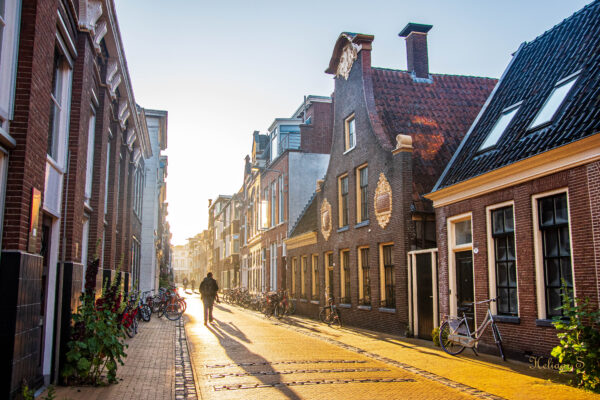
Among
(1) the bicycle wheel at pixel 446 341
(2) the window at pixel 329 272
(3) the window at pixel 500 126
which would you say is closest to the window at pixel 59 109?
(1) the bicycle wheel at pixel 446 341

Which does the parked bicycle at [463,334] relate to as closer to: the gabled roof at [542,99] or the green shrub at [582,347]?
the green shrub at [582,347]

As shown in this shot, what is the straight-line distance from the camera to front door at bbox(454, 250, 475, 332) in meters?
12.8

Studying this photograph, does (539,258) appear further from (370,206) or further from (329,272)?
(329,272)

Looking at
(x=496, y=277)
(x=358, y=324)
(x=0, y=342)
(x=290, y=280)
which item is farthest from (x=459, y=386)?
(x=290, y=280)

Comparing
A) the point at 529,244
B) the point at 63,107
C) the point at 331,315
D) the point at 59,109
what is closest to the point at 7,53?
the point at 59,109

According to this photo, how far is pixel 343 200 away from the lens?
67.9ft

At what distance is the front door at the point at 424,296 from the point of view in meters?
14.5

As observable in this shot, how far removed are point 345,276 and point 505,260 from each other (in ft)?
31.9

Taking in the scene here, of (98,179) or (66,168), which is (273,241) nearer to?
(98,179)

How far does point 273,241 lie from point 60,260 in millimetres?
24551

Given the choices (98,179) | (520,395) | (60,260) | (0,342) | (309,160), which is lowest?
(520,395)

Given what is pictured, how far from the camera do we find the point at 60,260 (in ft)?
27.2

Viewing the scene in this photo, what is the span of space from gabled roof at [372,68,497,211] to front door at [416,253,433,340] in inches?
64.0

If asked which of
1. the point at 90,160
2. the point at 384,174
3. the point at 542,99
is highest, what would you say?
the point at 542,99
